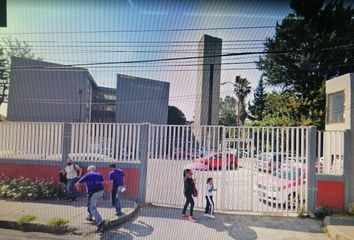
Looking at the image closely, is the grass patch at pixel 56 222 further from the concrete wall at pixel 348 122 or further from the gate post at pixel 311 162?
the concrete wall at pixel 348 122

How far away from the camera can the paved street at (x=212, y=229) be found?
6.93 m

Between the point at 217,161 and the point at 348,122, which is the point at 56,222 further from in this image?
the point at 348,122

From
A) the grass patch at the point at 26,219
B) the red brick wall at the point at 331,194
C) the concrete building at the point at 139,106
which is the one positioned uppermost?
the concrete building at the point at 139,106

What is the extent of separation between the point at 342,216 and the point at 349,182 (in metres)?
0.94

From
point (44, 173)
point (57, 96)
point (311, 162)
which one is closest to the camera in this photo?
point (311, 162)

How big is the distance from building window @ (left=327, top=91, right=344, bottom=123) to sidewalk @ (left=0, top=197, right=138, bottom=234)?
7.06 m

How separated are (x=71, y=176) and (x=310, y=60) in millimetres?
16585

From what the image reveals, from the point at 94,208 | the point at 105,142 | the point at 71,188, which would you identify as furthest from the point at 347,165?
the point at 71,188

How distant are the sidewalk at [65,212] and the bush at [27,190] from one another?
33 centimetres

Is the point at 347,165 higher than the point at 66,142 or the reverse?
the reverse

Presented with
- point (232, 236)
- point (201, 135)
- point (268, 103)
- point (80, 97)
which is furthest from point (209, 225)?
point (80, 97)

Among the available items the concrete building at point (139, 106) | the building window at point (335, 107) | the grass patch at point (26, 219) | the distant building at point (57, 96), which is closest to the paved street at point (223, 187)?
the grass patch at point (26, 219)

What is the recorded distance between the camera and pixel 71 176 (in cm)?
967

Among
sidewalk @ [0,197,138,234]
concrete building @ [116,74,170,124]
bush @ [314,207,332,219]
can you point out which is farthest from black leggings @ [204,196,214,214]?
concrete building @ [116,74,170,124]
